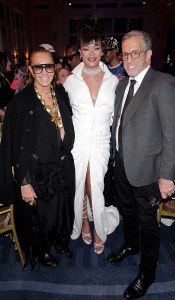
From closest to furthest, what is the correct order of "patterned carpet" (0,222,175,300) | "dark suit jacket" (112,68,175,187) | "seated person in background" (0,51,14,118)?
"dark suit jacket" (112,68,175,187)
"patterned carpet" (0,222,175,300)
"seated person in background" (0,51,14,118)

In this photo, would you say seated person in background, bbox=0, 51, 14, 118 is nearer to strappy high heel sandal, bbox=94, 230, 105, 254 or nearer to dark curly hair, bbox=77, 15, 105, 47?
dark curly hair, bbox=77, 15, 105, 47

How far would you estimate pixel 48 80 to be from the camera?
77.9 inches

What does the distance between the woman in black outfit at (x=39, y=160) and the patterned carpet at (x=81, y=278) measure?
7.0 inches

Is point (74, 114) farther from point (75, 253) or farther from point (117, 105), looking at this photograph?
point (75, 253)

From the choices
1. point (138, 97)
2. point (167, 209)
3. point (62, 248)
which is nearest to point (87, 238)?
point (62, 248)

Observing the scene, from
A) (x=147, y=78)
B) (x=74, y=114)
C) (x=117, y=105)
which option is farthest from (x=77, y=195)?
(x=147, y=78)

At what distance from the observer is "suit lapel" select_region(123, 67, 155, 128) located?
5.73 feet

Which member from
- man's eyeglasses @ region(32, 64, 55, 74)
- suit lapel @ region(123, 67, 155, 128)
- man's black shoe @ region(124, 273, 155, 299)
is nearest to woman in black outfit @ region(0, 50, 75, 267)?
man's eyeglasses @ region(32, 64, 55, 74)

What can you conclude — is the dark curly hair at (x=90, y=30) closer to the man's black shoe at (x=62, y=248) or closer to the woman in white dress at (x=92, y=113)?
the woman in white dress at (x=92, y=113)

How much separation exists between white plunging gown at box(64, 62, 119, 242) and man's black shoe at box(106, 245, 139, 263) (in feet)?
0.99

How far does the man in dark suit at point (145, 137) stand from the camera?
5.49ft

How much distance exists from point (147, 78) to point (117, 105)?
1.39ft

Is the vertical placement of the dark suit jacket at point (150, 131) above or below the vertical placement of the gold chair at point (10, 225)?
above

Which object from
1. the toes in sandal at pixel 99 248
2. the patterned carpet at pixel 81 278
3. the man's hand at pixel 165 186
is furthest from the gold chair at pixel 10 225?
the man's hand at pixel 165 186
